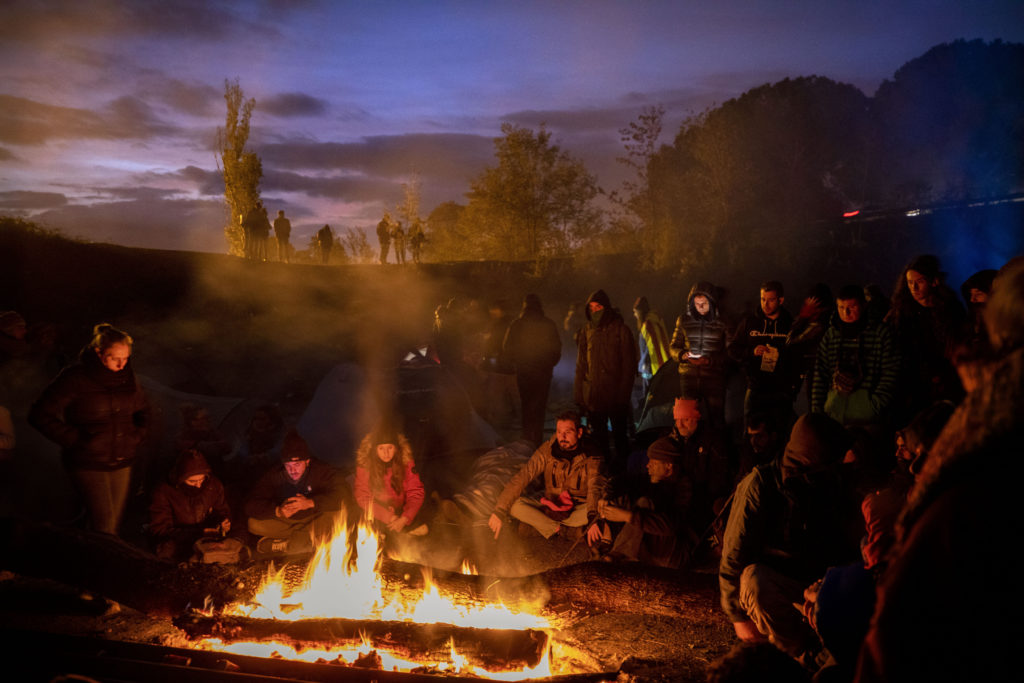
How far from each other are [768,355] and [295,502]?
4.59 m

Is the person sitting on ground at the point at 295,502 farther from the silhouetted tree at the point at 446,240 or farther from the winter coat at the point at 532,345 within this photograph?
the silhouetted tree at the point at 446,240

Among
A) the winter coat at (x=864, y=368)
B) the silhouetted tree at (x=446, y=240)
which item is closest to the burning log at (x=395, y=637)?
the winter coat at (x=864, y=368)

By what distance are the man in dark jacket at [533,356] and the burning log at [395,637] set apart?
3890 mm

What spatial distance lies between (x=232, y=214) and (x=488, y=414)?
2799 centimetres

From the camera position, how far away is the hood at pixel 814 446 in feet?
11.3

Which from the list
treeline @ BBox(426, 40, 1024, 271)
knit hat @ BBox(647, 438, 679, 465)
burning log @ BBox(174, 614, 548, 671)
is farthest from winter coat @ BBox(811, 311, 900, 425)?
treeline @ BBox(426, 40, 1024, 271)

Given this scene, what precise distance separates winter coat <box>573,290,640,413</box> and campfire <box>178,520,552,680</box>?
3.02 m

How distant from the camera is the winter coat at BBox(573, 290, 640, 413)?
714 cm

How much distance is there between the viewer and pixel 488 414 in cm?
1015

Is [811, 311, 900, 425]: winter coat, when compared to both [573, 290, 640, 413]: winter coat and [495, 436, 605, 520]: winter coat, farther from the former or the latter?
[573, 290, 640, 413]: winter coat

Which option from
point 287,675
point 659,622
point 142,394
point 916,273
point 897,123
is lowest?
point 659,622

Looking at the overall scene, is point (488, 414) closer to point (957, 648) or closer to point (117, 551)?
point (117, 551)

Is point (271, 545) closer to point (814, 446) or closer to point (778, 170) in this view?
point (814, 446)

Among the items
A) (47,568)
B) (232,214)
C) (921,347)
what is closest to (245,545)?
(47,568)
